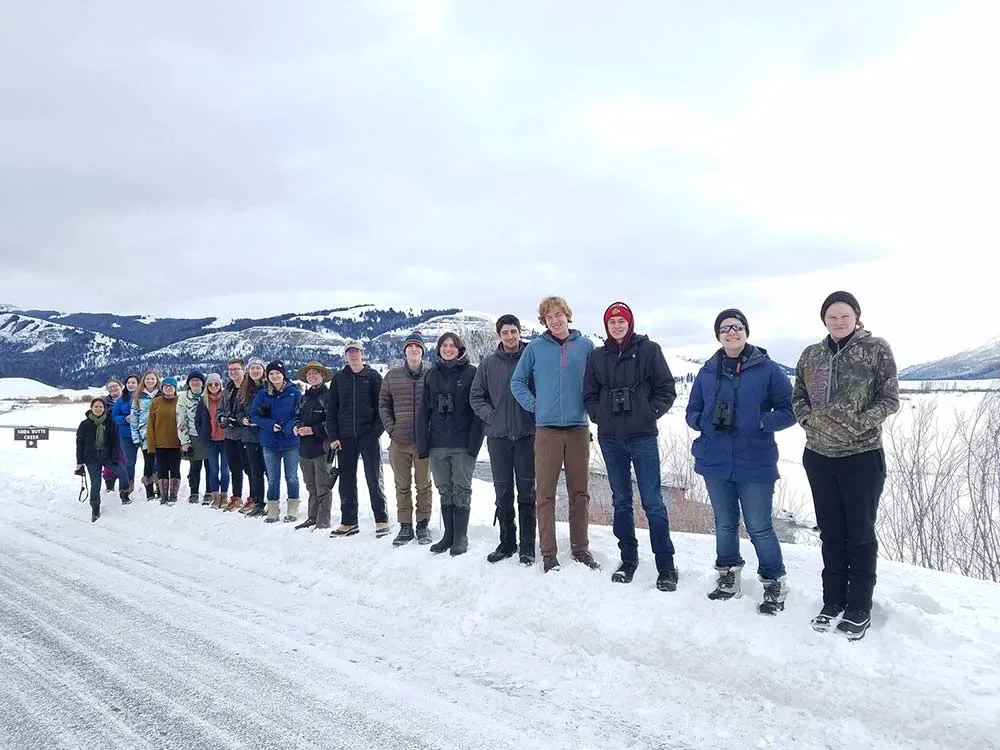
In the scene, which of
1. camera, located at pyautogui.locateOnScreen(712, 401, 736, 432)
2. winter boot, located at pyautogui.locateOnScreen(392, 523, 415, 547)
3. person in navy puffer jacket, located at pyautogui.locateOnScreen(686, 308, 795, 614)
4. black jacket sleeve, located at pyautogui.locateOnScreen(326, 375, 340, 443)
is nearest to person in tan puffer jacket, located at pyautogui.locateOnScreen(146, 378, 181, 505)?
black jacket sleeve, located at pyautogui.locateOnScreen(326, 375, 340, 443)

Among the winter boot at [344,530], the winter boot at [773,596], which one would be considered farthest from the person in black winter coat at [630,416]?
the winter boot at [344,530]

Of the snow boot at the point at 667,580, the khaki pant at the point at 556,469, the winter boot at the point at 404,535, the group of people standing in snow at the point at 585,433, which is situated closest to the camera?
the group of people standing in snow at the point at 585,433

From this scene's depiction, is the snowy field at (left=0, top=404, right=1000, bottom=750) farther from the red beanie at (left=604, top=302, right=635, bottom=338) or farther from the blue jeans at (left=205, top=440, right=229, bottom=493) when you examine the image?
the blue jeans at (left=205, top=440, right=229, bottom=493)

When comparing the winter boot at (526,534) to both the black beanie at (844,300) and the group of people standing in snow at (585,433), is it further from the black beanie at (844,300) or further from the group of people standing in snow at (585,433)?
the black beanie at (844,300)

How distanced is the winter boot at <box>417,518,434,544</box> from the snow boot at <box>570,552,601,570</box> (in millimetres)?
1864

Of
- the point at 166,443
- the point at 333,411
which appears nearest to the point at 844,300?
the point at 333,411

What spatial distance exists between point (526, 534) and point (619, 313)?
2227 millimetres

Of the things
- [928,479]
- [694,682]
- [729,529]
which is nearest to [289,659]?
[694,682]

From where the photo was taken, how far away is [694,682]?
402 centimetres

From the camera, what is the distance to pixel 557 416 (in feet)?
18.4

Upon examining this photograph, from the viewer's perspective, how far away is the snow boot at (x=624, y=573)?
5.16 metres

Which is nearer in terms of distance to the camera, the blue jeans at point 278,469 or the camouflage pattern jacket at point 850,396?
the camouflage pattern jacket at point 850,396

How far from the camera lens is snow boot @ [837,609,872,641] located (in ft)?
13.2

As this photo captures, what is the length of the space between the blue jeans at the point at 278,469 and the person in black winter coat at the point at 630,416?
4912 mm
